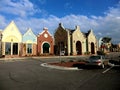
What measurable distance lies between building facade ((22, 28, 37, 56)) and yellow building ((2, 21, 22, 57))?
1326 mm

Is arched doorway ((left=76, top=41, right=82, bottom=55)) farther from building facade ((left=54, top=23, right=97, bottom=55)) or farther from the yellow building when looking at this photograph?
the yellow building

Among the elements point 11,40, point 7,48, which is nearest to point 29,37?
point 11,40

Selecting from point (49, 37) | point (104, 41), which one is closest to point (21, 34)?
point (49, 37)

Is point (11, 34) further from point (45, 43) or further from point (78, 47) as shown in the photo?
point (78, 47)

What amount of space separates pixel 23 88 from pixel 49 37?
4130cm

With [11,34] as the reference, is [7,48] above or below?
below

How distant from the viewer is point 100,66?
74.4ft

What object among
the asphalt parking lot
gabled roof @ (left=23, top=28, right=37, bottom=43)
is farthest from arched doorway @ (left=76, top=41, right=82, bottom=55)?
the asphalt parking lot

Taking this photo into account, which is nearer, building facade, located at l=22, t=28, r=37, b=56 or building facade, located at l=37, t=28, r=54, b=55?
building facade, located at l=22, t=28, r=37, b=56

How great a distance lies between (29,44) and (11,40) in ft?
15.7

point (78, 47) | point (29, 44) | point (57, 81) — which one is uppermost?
point (29, 44)

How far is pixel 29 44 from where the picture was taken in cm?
4759

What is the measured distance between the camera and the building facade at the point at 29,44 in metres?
46.7

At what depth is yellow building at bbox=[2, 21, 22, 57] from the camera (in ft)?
142
